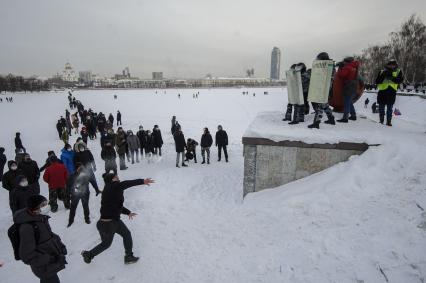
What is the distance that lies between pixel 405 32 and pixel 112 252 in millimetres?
47936

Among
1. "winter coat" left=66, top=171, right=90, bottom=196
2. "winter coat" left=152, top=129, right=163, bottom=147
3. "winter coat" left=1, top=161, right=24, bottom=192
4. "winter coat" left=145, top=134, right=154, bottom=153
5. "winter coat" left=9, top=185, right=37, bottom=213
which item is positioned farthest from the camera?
"winter coat" left=152, top=129, right=163, bottom=147

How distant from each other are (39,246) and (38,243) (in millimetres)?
36

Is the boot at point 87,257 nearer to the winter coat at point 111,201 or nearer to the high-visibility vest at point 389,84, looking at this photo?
the winter coat at point 111,201

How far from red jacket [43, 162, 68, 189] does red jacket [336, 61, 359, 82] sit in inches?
277

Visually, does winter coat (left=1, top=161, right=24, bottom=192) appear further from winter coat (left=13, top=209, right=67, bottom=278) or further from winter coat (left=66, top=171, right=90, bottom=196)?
winter coat (left=13, top=209, right=67, bottom=278)

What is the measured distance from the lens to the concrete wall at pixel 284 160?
5387 mm

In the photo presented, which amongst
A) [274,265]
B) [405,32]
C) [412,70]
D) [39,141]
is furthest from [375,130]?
[412,70]

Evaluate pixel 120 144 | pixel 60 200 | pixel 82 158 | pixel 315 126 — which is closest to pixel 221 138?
pixel 120 144

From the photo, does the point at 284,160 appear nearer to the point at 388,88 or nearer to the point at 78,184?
the point at 388,88

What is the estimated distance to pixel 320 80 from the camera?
240 inches

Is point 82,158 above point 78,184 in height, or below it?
above

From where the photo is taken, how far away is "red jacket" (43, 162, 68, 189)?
6004 mm

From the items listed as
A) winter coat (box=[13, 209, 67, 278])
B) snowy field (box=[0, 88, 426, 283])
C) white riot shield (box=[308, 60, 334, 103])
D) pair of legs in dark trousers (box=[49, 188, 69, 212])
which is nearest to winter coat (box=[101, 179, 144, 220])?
winter coat (box=[13, 209, 67, 278])

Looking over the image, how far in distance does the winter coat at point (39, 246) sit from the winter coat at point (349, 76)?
6.65 metres
